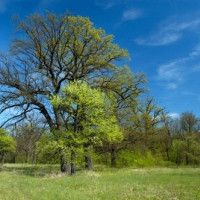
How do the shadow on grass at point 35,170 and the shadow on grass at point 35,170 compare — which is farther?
the shadow on grass at point 35,170

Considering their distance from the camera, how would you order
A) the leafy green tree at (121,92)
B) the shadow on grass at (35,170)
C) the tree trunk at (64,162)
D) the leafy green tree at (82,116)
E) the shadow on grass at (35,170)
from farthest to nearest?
the leafy green tree at (121,92) < the shadow on grass at (35,170) < the shadow on grass at (35,170) < the tree trunk at (64,162) < the leafy green tree at (82,116)

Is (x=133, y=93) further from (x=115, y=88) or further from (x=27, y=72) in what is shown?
(x=27, y=72)

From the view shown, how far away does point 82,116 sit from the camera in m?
24.1

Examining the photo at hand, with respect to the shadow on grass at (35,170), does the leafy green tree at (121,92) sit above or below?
above

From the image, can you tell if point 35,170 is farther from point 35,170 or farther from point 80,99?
point 80,99

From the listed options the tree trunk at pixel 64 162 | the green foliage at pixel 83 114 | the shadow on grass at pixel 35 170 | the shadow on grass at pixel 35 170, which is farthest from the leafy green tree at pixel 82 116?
the shadow on grass at pixel 35 170

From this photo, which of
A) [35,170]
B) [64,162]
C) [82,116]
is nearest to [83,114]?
[82,116]

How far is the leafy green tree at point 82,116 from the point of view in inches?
914

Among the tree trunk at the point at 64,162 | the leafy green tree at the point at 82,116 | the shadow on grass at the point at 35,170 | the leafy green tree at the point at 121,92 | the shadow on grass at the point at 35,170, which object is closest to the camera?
the leafy green tree at the point at 82,116

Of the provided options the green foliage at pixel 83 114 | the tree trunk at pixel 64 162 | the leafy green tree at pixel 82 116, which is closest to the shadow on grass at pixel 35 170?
the tree trunk at pixel 64 162

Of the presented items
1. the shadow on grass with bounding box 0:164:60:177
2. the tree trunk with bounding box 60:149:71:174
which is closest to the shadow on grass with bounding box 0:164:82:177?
the shadow on grass with bounding box 0:164:60:177

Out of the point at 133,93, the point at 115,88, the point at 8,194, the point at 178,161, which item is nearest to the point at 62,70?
the point at 115,88

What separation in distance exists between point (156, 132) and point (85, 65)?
66.7 ft

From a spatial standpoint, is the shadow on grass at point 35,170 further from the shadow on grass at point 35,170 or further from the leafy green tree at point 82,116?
the leafy green tree at point 82,116
